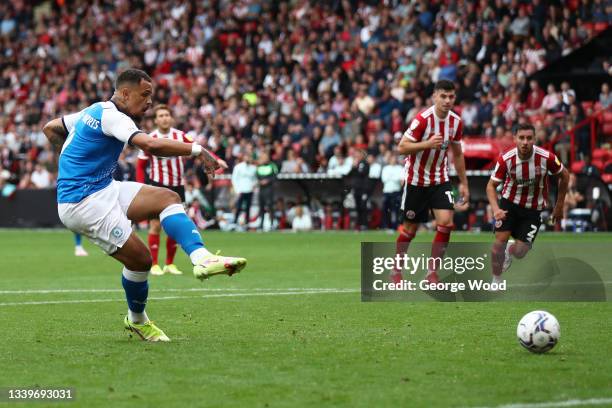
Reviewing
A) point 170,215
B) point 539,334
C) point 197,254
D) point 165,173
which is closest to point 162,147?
point 170,215

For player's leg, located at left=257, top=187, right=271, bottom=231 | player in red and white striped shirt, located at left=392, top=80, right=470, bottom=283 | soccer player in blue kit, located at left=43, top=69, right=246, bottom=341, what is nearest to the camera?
soccer player in blue kit, located at left=43, top=69, right=246, bottom=341

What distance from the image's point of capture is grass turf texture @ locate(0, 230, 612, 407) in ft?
19.8

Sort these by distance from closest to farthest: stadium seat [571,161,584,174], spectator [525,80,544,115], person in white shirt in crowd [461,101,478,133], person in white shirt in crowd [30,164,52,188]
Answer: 1. stadium seat [571,161,584,174]
2. spectator [525,80,544,115]
3. person in white shirt in crowd [461,101,478,133]
4. person in white shirt in crowd [30,164,52,188]

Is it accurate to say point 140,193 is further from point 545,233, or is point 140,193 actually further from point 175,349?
point 545,233

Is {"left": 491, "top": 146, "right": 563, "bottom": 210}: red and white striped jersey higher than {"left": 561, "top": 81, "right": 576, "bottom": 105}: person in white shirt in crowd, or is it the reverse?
{"left": 561, "top": 81, "right": 576, "bottom": 105}: person in white shirt in crowd

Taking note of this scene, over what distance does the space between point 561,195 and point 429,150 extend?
1.59 meters

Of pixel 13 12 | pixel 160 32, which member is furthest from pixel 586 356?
pixel 13 12

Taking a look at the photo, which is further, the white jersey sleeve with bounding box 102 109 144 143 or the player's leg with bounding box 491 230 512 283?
the player's leg with bounding box 491 230 512 283

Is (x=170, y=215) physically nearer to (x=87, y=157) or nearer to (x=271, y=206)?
(x=87, y=157)

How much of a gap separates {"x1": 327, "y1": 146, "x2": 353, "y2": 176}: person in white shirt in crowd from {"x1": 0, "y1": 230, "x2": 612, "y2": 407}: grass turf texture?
14954 millimetres

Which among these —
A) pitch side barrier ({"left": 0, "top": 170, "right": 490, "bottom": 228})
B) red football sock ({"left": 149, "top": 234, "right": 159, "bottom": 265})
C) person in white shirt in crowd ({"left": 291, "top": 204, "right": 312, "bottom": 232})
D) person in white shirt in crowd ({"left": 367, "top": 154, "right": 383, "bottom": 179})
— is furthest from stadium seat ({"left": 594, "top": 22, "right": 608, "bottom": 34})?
red football sock ({"left": 149, "top": 234, "right": 159, "bottom": 265})

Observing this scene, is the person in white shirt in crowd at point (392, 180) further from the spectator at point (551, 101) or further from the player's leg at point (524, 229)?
the player's leg at point (524, 229)

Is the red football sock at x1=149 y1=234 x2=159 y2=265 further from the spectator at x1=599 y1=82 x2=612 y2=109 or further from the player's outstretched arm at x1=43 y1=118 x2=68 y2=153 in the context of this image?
the spectator at x1=599 y1=82 x2=612 y2=109

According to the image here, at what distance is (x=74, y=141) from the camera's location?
27.5ft
